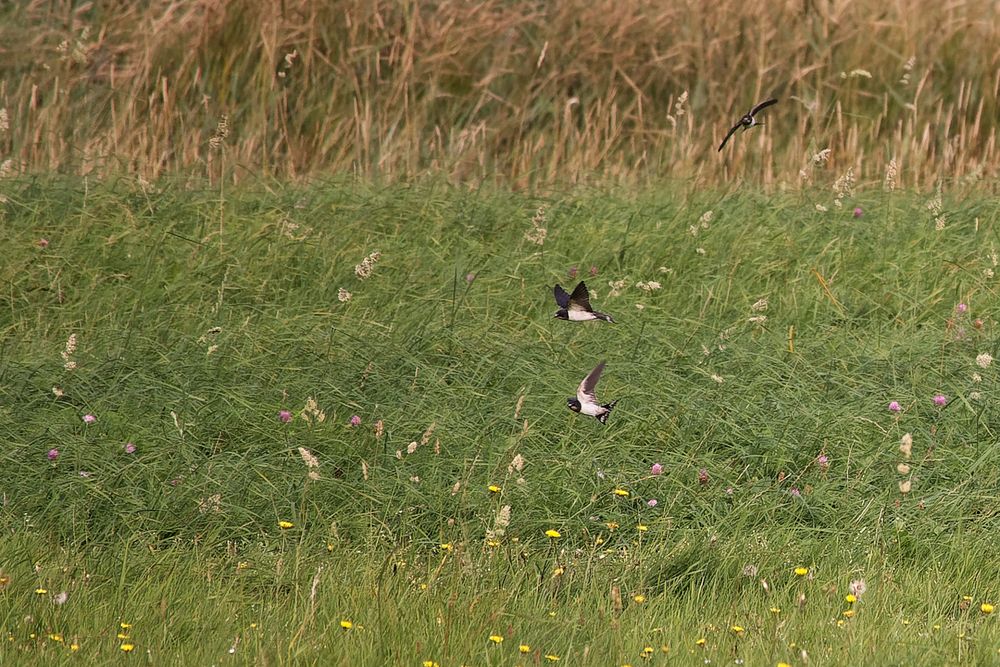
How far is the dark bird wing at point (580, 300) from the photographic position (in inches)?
146

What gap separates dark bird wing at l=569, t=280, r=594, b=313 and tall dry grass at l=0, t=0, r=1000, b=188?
2.59 meters

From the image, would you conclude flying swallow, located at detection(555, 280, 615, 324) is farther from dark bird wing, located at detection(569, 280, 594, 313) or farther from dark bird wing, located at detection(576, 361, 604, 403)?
dark bird wing, located at detection(576, 361, 604, 403)

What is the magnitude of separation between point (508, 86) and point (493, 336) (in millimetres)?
3026

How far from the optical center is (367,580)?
2.92 meters

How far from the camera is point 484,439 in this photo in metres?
3.65

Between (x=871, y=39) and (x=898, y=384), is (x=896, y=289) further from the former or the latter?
(x=871, y=39)

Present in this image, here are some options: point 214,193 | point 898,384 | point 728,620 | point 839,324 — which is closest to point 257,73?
point 214,193

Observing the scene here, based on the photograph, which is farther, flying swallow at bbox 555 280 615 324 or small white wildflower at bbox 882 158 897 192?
small white wildflower at bbox 882 158 897 192

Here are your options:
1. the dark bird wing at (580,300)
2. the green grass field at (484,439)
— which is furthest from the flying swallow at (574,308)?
the green grass field at (484,439)

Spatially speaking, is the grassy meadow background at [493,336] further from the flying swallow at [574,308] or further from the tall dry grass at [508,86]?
the flying swallow at [574,308]

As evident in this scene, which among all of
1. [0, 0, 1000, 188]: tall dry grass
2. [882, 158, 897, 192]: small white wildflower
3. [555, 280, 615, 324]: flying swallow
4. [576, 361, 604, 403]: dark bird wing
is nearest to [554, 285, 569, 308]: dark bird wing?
[555, 280, 615, 324]: flying swallow

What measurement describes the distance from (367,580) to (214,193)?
3213 mm

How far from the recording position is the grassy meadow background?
2.89m

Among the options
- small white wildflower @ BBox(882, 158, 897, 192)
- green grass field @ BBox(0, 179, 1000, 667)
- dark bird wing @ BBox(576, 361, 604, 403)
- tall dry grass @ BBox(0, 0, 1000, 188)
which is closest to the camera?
green grass field @ BBox(0, 179, 1000, 667)
